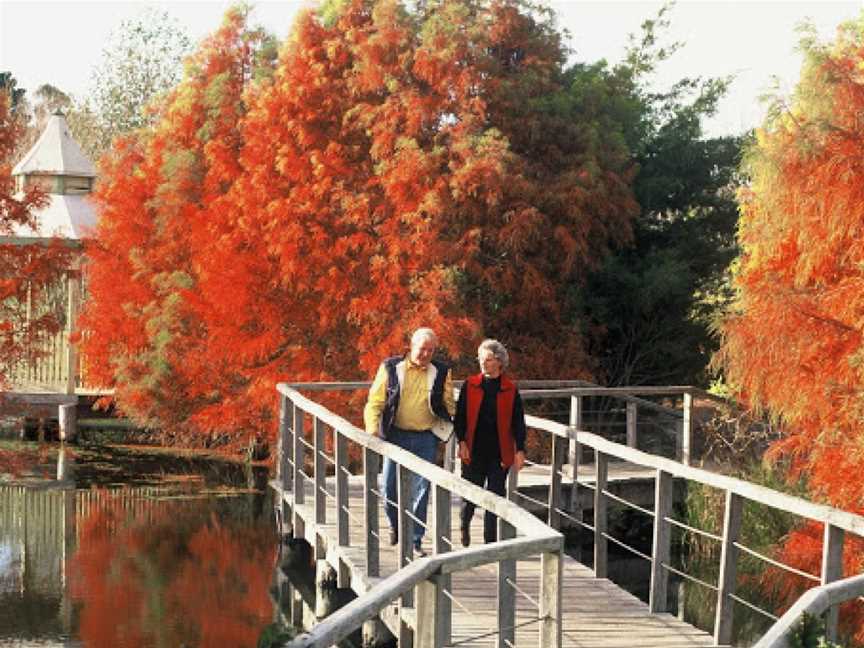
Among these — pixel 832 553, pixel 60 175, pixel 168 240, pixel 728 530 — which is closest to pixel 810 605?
pixel 832 553

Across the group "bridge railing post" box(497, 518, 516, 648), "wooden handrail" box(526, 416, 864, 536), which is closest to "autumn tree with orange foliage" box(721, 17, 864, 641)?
"wooden handrail" box(526, 416, 864, 536)

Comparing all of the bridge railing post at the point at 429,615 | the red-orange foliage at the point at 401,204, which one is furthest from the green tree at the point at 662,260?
the bridge railing post at the point at 429,615

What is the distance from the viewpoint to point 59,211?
96.8 ft

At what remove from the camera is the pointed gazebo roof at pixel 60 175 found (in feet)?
96.6

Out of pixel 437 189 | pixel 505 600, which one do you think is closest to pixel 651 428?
pixel 437 189

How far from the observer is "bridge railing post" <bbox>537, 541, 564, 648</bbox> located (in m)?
7.25

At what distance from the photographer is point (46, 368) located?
28.7 meters

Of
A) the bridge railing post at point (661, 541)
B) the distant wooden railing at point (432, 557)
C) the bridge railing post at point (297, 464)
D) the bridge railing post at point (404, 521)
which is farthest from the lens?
the bridge railing post at point (297, 464)

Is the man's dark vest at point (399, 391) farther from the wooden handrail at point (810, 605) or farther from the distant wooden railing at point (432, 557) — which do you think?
the wooden handrail at point (810, 605)

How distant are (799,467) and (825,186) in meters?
2.18

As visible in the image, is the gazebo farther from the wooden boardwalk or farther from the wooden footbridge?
the wooden boardwalk

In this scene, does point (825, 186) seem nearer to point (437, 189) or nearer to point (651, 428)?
point (437, 189)

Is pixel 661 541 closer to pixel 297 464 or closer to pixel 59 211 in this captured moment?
pixel 297 464

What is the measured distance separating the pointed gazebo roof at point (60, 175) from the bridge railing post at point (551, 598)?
22.7 meters
